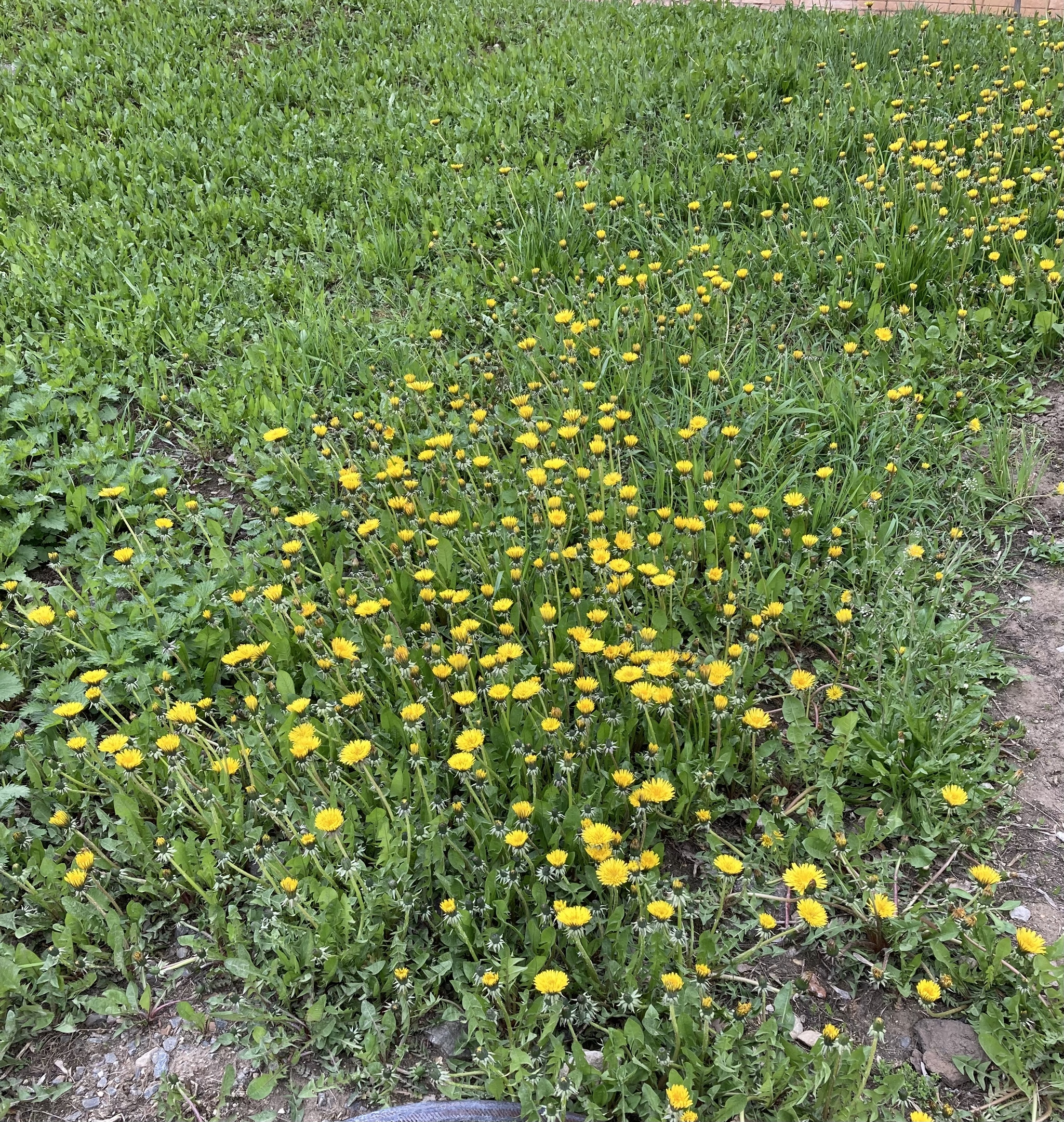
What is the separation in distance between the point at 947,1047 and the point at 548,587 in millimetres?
1616

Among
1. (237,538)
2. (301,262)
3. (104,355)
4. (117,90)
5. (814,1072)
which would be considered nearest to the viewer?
(814,1072)

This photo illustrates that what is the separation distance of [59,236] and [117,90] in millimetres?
2477

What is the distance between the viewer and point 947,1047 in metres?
2.00

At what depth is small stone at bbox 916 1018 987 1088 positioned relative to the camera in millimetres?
1954

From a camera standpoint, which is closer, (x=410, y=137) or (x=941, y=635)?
(x=941, y=635)

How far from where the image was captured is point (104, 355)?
4.34 m

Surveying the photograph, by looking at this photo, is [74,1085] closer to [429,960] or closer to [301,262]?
[429,960]

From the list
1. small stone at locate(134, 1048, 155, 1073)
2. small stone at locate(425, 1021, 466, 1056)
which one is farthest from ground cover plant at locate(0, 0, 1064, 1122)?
small stone at locate(134, 1048, 155, 1073)

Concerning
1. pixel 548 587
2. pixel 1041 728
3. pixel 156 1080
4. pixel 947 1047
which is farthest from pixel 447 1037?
pixel 1041 728

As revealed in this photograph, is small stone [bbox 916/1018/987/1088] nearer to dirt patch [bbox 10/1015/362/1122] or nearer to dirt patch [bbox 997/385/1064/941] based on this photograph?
dirt patch [bbox 997/385/1064/941]

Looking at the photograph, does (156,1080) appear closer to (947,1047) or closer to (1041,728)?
(947,1047)

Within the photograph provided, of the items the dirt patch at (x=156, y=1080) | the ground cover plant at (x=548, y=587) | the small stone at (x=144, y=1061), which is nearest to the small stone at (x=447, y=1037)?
A: the ground cover plant at (x=548, y=587)

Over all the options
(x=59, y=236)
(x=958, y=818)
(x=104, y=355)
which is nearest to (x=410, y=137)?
(x=59, y=236)

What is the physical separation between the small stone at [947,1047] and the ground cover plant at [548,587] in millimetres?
50
